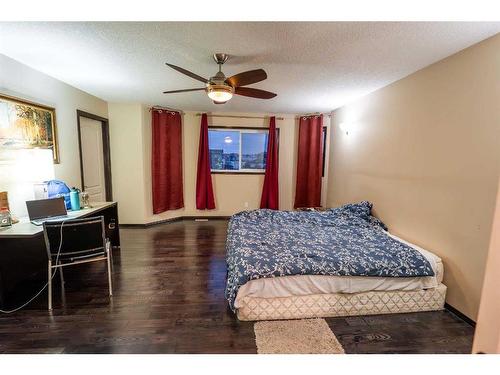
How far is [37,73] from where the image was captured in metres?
2.64

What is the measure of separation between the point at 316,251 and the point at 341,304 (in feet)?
1.56

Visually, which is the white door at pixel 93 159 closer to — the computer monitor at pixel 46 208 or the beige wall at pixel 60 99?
the beige wall at pixel 60 99

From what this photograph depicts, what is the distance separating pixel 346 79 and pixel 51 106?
3.57 metres

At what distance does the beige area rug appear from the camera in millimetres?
1637

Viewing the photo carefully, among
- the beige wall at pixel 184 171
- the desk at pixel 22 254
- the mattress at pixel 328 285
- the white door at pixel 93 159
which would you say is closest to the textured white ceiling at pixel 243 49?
the white door at pixel 93 159

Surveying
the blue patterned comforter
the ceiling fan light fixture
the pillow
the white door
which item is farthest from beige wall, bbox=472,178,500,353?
the white door

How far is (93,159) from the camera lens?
391cm

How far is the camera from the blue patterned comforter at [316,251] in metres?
1.96

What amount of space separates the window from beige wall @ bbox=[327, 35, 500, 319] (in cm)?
230

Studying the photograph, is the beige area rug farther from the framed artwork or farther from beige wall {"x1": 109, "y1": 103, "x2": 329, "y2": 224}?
beige wall {"x1": 109, "y1": 103, "x2": 329, "y2": 224}

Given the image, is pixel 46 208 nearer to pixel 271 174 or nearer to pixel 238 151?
pixel 238 151

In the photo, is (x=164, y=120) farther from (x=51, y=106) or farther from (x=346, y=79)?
(x=346, y=79)

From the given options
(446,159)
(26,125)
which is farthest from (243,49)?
(26,125)
